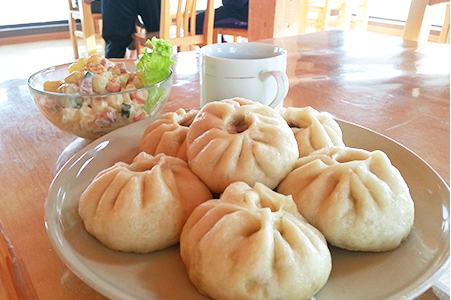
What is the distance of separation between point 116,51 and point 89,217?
3.35 meters

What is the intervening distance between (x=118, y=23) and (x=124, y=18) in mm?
74

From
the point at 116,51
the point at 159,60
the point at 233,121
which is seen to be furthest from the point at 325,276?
the point at 116,51

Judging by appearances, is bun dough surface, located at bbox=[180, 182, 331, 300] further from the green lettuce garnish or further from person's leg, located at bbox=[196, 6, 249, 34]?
person's leg, located at bbox=[196, 6, 249, 34]

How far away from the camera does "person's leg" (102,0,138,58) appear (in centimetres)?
335

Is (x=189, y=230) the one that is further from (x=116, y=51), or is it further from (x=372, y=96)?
(x=116, y=51)


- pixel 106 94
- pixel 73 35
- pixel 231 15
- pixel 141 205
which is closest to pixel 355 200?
pixel 141 205

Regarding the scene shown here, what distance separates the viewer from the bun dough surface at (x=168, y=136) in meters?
0.64

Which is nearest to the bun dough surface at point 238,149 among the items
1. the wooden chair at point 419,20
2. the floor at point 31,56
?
the wooden chair at point 419,20

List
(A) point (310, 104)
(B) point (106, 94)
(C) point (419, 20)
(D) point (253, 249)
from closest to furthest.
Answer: (D) point (253, 249), (B) point (106, 94), (A) point (310, 104), (C) point (419, 20)

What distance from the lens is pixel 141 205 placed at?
1.68ft

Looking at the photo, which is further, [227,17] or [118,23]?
[227,17]

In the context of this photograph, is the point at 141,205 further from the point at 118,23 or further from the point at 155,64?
the point at 118,23

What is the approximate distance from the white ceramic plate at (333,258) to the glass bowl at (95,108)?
0.21 meters

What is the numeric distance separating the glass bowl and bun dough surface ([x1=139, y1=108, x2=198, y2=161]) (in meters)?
0.13
